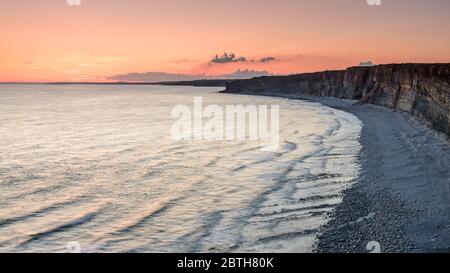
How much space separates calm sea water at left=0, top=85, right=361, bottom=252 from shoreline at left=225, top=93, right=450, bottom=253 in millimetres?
563

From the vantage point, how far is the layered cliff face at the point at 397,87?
1021 inches

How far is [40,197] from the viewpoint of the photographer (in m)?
13.3

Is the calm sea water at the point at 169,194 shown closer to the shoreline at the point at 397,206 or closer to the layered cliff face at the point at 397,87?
the shoreline at the point at 397,206

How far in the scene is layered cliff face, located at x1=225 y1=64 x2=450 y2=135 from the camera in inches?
1021

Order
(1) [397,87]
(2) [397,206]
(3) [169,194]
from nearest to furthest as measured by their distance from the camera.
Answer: (2) [397,206] < (3) [169,194] < (1) [397,87]

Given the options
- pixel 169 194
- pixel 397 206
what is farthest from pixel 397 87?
pixel 169 194

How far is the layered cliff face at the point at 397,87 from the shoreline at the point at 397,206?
570 cm

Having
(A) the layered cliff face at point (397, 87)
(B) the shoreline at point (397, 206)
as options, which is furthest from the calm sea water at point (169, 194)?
(A) the layered cliff face at point (397, 87)

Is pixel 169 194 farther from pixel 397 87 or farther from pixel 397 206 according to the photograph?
pixel 397 87

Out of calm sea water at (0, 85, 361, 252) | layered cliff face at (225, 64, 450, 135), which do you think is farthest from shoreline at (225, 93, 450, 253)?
layered cliff face at (225, 64, 450, 135)

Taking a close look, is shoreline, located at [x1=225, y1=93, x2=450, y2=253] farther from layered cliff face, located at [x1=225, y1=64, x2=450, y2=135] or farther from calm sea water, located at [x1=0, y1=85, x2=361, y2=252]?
layered cliff face, located at [x1=225, y1=64, x2=450, y2=135]

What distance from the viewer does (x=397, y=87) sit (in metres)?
45.4

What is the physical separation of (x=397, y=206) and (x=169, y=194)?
23.6 feet
